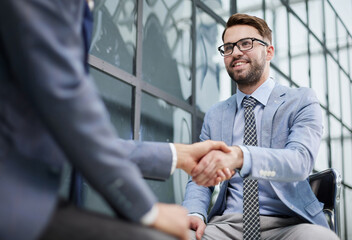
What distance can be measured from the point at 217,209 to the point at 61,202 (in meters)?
1.71

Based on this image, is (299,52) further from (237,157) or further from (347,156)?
(237,157)

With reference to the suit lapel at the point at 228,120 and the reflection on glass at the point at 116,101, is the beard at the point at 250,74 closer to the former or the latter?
the suit lapel at the point at 228,120

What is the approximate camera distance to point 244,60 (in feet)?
9.52

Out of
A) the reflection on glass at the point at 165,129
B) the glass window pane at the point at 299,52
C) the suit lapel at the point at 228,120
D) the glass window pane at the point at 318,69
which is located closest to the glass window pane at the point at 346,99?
the glass window pane at the point at 318,69

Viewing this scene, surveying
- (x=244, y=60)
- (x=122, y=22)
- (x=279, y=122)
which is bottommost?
(x=279, y=122)

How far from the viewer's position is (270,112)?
2.59 m

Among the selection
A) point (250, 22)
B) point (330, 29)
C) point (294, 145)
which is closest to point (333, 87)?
point (330, 29)

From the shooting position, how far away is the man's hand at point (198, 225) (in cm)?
238

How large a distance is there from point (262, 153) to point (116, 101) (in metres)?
1.82

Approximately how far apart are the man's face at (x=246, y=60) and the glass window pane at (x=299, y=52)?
17.6ft

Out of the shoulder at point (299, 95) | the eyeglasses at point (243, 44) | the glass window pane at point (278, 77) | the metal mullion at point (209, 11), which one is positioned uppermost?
the metal mullion at point (209, 11)

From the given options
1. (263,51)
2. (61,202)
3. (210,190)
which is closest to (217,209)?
(210,190)

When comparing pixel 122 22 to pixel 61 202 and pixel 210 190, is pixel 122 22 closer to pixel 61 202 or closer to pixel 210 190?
pixel 210 190

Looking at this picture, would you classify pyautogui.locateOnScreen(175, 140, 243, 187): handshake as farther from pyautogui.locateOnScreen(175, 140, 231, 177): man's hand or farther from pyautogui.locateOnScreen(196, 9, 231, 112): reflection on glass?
pyautogui.locateOnScreen(196, 9, 231, 112): reflection on glass
